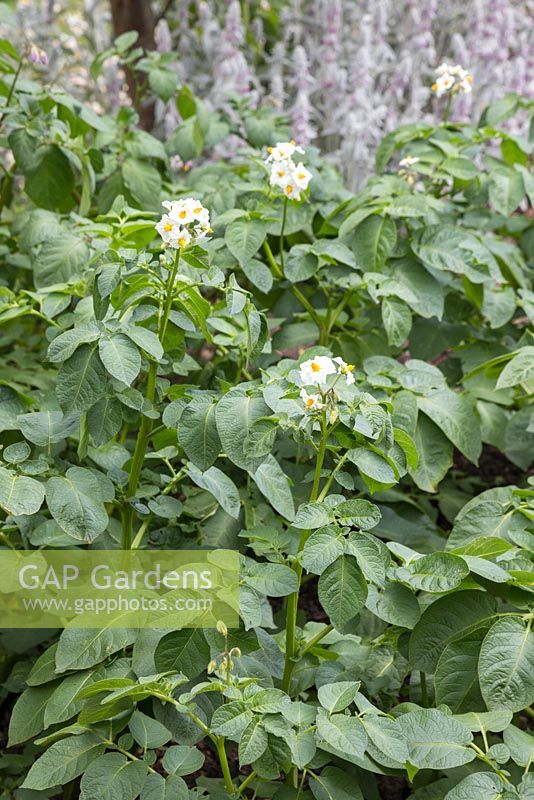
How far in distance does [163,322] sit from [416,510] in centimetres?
88

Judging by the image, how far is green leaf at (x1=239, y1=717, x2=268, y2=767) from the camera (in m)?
1.03

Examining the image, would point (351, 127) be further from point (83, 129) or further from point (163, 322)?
point (163, 322)

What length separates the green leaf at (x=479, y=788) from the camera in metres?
1.04

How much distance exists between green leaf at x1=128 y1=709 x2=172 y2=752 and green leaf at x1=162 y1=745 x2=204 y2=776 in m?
0.02

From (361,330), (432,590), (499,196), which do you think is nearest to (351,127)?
(499,196)

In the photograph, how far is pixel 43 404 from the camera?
147 cm

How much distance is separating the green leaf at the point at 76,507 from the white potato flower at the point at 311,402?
0.32 meters

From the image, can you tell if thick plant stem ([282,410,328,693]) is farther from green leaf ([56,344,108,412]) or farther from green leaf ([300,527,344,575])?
green leaf ([56,344,108,412])

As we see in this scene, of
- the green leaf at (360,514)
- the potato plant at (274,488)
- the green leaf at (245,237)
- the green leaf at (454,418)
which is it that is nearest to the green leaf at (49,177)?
the potato plant at (274,488)

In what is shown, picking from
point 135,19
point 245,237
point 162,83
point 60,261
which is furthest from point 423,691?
point 135,19

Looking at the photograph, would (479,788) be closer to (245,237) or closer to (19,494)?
(19,494)

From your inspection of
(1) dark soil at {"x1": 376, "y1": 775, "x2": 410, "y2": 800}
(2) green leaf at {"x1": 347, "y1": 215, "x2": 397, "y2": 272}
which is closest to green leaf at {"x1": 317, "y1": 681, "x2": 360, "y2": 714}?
(1) dark soil at {"x1": 376, "y1": 775, "x2": 410, "y2": 800}

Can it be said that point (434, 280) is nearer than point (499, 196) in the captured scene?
Yes

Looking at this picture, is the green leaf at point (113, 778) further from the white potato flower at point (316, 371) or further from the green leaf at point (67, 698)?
the white potato flower at point (316, 371)
